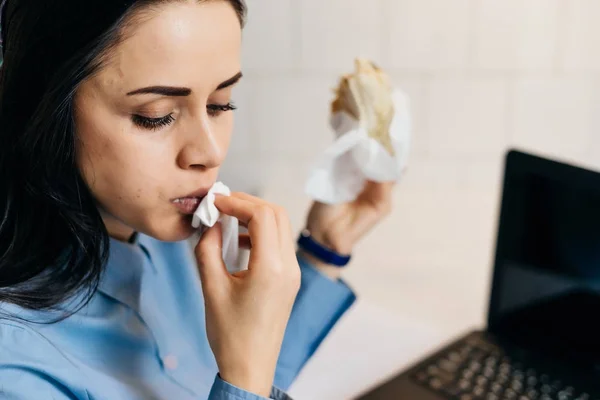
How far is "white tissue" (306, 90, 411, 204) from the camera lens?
29.5 inches

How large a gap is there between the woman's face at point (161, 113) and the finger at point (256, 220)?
0.03 meters

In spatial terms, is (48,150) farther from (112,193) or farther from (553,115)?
(553,115)

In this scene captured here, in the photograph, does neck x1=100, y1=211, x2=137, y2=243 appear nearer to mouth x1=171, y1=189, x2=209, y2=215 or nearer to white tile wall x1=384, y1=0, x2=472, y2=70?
mouth x1=171, y1=189, x2=209, y2=215

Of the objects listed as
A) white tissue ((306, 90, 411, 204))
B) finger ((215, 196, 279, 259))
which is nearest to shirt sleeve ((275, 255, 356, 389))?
white tissue ((306, 90, 411, 204))

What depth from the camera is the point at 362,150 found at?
0.75 metres

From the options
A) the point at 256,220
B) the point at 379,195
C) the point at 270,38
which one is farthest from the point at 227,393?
the point at 270,38

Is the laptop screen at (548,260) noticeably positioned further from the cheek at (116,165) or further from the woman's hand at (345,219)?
the cheek at (116,165)

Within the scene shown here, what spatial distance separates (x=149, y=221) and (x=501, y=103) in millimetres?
755

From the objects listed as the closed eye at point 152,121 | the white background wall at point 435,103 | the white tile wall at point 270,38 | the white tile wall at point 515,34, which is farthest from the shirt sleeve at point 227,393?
the white tile wall at point 515,34

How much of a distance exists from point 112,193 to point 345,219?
0.36 metres

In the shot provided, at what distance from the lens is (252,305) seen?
1.80ft

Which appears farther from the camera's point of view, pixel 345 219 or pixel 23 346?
pixel 345 219

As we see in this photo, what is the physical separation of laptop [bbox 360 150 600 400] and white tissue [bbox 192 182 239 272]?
0.24m

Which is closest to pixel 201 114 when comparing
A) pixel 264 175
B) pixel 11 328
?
pixel 11 328
